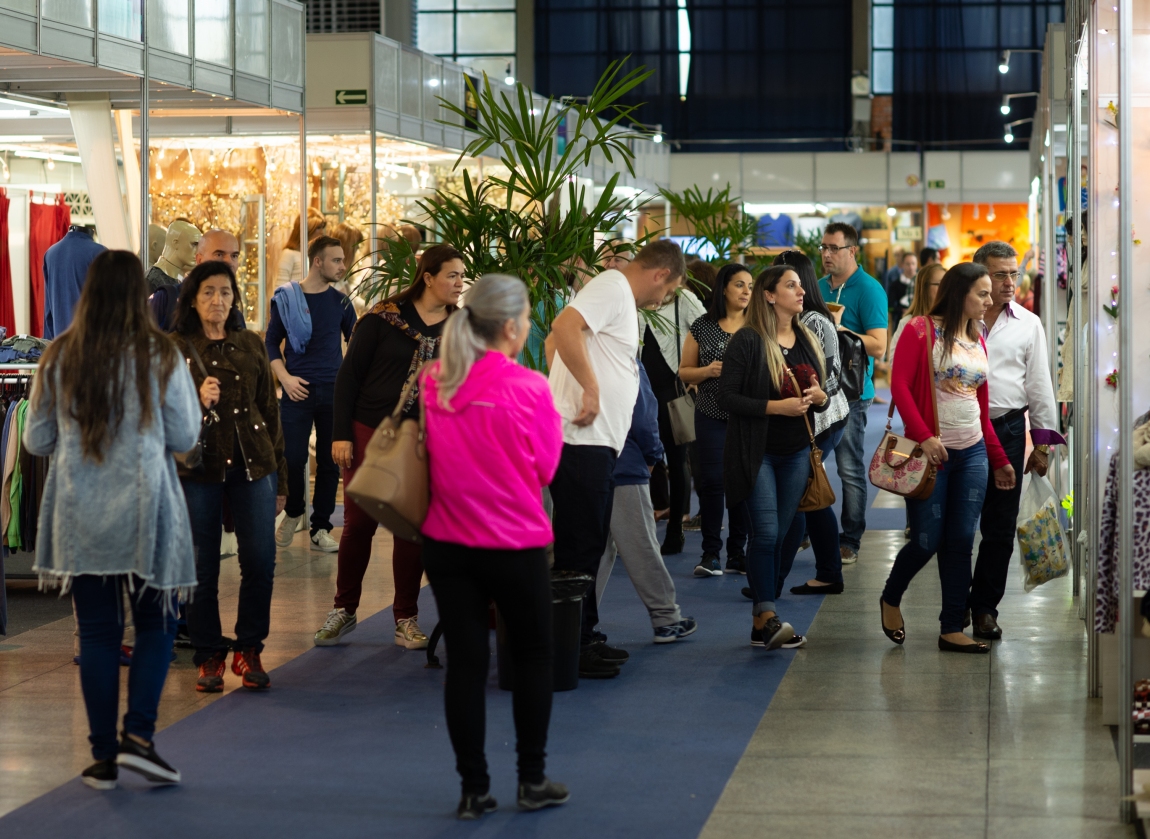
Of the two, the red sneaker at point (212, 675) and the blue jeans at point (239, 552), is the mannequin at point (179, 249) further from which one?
the red sneaker at point (212, 675)

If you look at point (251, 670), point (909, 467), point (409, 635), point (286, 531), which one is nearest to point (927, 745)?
point (909, 467)

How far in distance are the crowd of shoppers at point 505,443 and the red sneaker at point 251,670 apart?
14 millimetres

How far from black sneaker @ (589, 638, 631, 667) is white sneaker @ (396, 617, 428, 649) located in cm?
74

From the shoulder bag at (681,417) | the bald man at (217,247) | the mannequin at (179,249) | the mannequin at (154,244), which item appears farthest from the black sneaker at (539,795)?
the mannequin at (154,244)

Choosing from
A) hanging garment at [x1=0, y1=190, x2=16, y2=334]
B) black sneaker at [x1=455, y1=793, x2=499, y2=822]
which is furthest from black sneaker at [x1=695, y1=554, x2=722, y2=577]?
hanging garment at [x1=0, y1=190, x2=16, y2=334]

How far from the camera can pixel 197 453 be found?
4.66 metres

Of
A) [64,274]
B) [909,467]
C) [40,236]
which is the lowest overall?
[909,467]

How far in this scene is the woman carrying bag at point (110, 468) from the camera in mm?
3744

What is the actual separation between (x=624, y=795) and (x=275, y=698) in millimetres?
1575

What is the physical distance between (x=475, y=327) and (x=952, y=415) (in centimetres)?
232

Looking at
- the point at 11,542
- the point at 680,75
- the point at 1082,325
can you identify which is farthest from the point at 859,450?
the point at 680,75

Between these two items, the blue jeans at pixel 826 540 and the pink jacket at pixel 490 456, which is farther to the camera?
the blue jeans at pixel 826 540

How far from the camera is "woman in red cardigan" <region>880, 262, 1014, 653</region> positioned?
203 inches

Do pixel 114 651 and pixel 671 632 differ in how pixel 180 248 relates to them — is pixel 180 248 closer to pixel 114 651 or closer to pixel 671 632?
pixel 671 632
